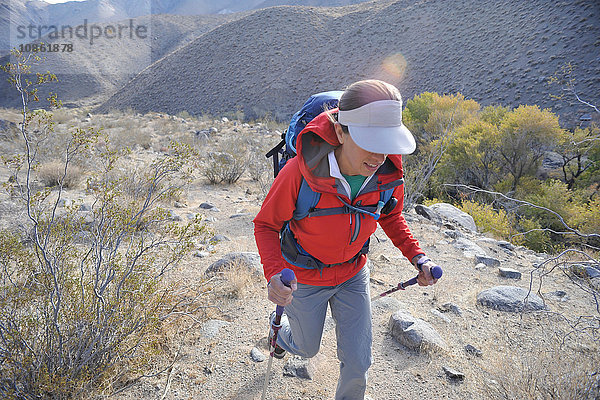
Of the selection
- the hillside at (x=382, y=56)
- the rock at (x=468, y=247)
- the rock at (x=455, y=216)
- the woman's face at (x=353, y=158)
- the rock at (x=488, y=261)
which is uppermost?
the hillside at (x=382, y=56)

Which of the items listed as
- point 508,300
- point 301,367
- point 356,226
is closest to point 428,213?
point 508,300

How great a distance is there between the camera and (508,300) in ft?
10.7

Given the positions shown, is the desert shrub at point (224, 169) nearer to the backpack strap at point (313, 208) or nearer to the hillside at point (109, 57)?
the backpack strap at point (313, 208)

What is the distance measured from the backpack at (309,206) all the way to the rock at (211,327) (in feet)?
4.33

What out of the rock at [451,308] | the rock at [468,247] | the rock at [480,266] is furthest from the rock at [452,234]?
the rock at [451,308]

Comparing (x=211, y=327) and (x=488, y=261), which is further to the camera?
(x=488, y=261)

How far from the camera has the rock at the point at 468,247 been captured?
467 cm

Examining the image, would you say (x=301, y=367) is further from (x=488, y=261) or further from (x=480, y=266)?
(x=488, y=261)

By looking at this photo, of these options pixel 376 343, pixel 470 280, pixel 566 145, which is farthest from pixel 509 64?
pixel 376 343

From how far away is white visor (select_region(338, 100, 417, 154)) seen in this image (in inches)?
53.7

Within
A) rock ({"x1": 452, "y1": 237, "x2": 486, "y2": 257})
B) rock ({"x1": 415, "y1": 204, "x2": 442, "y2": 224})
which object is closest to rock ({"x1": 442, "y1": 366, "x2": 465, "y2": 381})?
rock ({"x1": 452, "y1": 237, "x2": 486, "y2": 257})

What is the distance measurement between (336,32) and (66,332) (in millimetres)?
38777

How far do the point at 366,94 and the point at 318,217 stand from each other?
0.58m

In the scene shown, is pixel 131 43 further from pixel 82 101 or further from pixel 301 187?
pixel 301 187
